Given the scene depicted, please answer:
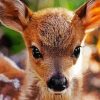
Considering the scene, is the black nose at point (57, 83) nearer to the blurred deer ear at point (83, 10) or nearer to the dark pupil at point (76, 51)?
the dark pupil at point (76, 51)

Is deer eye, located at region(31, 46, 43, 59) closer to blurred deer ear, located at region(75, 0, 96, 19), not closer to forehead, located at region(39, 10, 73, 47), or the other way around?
forehead, located at region(39, 10, 73, 47)

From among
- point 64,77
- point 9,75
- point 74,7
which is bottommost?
point 64,77

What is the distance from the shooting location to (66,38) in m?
1.69

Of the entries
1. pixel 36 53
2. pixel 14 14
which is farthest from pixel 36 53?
pixel 14 14

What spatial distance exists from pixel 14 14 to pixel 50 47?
147 millimetres

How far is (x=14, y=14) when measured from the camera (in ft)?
5.82

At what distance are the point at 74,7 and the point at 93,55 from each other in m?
0.16

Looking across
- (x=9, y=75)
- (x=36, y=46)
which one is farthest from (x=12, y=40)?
(x=36, y=46)

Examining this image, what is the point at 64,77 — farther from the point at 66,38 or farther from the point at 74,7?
the point at 74,7

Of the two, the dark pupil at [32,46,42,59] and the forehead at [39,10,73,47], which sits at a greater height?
the forehead at [39,10,73,47]

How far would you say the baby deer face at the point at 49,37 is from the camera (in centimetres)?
167

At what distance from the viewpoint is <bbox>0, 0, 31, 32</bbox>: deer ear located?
1751 millimetres

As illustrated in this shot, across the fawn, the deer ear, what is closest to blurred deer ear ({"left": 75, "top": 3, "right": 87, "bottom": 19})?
the fawn

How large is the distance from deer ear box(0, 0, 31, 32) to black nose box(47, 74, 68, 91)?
0.57 feet
